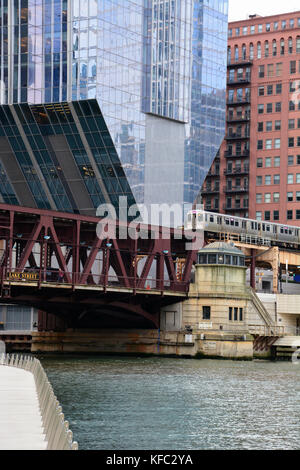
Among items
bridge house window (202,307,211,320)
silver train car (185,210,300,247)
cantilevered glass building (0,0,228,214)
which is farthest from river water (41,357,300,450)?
cantilevered glass building (0,0,228,214)

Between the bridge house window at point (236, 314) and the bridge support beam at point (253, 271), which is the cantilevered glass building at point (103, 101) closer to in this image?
the bridge support beam at point (253, 271)

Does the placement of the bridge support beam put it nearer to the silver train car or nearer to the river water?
the silver train car

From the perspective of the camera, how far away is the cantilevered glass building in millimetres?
135125

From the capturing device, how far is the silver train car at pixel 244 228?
124 meters

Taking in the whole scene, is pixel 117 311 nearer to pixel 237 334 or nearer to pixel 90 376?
pixel 237 334

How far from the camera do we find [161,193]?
145m

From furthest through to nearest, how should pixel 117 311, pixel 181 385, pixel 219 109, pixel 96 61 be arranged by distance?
pixel 219 109 < pixel 96 61 < pixel 117 311 < pixel 181 385

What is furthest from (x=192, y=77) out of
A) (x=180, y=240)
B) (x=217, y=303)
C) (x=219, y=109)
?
(x=217, y=303)

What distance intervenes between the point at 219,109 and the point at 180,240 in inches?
1699

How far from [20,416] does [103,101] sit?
322 ft

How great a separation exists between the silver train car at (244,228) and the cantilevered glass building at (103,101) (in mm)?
15441

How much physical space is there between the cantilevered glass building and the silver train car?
1544 cm

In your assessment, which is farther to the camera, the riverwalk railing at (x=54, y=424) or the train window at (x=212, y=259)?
the train window at (x=212, y=259)

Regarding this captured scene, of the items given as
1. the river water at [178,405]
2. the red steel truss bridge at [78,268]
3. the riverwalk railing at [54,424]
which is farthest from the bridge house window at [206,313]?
the riverwalk railing at [54,424]
